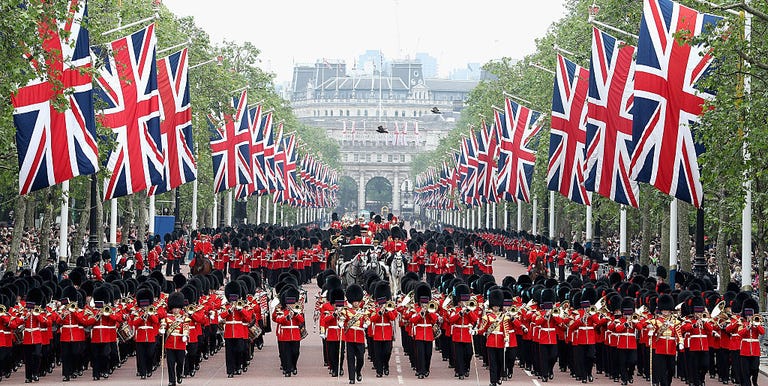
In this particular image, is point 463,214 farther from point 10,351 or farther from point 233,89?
point 10,351

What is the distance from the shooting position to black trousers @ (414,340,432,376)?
24.1 meters

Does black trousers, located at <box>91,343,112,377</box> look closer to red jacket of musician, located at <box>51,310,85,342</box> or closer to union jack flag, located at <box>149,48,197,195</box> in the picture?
red jacket of musician, located at <box>51,310,85,342</box>

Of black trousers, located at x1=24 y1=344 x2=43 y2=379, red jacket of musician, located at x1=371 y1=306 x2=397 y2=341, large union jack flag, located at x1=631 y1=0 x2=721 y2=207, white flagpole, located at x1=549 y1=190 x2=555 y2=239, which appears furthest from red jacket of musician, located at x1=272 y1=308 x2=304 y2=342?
white flagpole, located at x1=549 y1=190 x2=555 y2=239

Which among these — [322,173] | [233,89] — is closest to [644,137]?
[233,89]

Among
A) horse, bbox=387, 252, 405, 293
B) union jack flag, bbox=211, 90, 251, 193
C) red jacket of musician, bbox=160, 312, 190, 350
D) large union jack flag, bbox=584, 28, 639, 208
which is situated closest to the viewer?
red jacket of musician, bbox=160, 312, 190, 350

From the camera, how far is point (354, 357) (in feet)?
75.5

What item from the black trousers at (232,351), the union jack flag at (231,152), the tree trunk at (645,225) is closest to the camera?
the black trousers at (232,351)

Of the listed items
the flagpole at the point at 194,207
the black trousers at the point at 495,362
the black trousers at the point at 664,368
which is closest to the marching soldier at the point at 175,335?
the black trousers at the point at 495,362

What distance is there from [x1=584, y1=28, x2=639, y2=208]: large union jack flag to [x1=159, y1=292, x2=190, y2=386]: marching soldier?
43.4 ft

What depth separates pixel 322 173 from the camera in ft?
404

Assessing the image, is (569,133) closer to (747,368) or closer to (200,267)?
(200,267)

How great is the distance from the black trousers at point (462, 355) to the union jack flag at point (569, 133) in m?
15.5

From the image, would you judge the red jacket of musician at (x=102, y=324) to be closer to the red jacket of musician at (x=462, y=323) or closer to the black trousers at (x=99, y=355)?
the black trousers at (x=99, y=355)

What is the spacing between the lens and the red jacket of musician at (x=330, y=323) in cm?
2373
